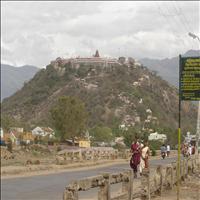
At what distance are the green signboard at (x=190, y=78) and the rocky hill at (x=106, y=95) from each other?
98199 millimetres

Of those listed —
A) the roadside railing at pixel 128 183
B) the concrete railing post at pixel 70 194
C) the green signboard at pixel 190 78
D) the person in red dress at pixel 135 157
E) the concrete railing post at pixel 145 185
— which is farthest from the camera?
the person in red dress at pixel 135 157

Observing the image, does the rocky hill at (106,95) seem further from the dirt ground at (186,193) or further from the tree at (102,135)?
the dirt ground at (186,193)

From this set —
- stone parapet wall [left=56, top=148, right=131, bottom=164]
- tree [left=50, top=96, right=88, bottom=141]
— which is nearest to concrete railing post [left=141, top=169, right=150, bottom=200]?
stone parapet wall [left=56, top=148, right=131, bottom=164]

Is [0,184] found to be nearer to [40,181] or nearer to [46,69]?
[40,181]

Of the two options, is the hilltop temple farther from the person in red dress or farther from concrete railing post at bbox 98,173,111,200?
concrete railing post at bbox 98,173,111,200

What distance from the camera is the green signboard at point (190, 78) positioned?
1088cm

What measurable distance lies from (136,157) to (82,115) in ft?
168

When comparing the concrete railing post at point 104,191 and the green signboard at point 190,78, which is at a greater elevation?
the green signboard at point 190,78

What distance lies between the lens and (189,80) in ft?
35.8

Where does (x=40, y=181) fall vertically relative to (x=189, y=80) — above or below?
below

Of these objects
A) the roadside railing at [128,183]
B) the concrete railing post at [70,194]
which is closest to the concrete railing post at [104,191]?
the roadside railing at [128,183]

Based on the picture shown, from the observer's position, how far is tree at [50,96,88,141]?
6788 centimetres

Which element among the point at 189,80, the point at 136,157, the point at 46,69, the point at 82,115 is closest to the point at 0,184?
the point at 136,157

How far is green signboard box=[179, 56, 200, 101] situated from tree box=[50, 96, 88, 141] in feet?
186
